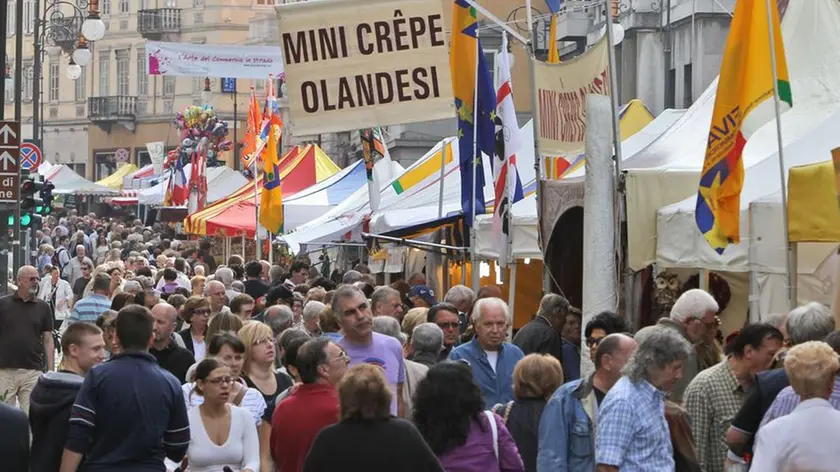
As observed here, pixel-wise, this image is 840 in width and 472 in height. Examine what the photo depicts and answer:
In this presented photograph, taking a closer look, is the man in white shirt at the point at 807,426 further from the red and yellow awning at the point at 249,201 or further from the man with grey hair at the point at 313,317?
the red and yellow awning at the point at 249,201

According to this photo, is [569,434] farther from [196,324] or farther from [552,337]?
[196,324]

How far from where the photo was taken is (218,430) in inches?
335

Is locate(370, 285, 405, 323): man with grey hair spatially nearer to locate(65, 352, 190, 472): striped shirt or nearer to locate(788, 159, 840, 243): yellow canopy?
locate(788, 159, 840, 243): yellow canopy

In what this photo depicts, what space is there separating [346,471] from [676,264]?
254 inches

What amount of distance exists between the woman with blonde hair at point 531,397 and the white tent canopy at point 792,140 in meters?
3.65

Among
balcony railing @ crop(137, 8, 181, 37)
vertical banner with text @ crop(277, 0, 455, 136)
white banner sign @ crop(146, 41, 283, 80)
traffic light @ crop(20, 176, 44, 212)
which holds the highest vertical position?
balcony railing @ crop(137, 8, 181, 37)

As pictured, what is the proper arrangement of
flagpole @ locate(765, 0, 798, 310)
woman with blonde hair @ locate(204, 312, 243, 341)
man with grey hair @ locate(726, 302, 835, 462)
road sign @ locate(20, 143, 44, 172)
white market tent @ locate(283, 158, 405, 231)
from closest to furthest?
man with grey hair @ locate(726, 302, 835, 462)
flagpole @ locate(765, 0, 798, 310)
woman with blonde hair @ locate(204, 312, 243, 341)
white market tent @ locate(283, 158, 405, 231)
road sign @ locate(20, 143, 44, 172)

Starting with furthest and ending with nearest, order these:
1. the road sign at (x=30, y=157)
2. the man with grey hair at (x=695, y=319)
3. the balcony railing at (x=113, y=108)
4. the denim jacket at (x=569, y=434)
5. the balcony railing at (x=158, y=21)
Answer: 1. the balcony railing at (x=113, y=108)
2. the balcony railing at (x=158, y=21)
3. the road sign at (x=30, y=157)
4. the man with grey hair at (x=695, y=319)
5. the denim jacket at (x=569, y=434)

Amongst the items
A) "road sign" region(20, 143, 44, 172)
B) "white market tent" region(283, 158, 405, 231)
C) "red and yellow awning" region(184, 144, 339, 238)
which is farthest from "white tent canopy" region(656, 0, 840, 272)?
"road sign" region(20, 143, 44, 172)

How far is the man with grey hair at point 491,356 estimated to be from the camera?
10258 millimetres

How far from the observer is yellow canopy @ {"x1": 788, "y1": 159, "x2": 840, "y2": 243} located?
10.9m

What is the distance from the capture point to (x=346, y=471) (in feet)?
21.8

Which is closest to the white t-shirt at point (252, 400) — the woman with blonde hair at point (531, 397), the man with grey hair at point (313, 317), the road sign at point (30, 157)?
the woman with blonde hair at point (531, 397)

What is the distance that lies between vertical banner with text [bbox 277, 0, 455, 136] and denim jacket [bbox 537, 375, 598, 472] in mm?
7895
